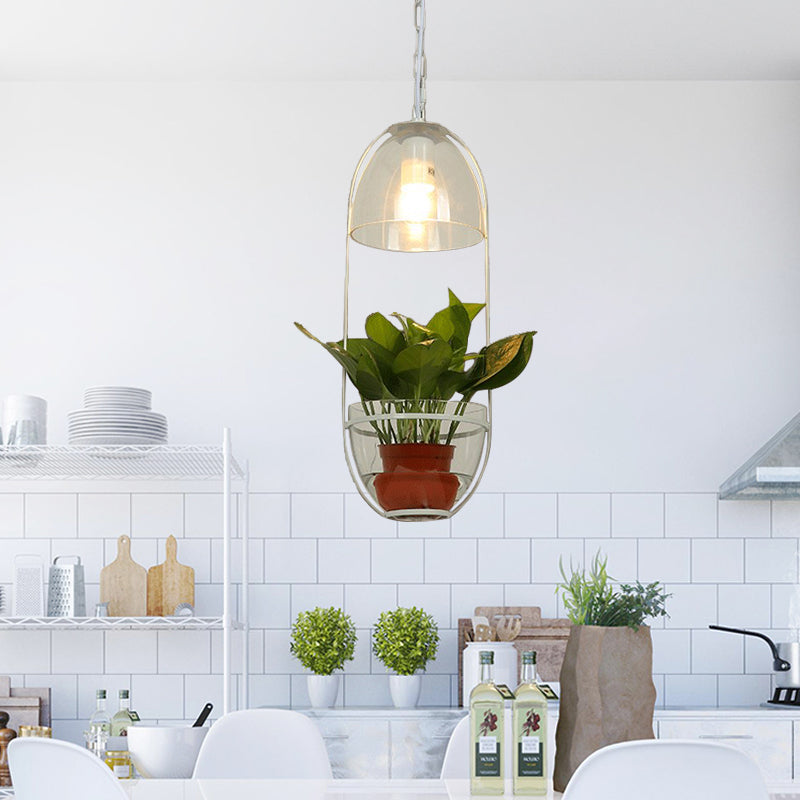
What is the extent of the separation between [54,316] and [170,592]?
1.08m

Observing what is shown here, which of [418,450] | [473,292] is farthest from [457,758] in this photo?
[473,292]

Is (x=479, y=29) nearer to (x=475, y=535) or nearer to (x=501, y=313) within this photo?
(x=501, y=313)

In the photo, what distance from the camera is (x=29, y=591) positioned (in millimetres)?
3816

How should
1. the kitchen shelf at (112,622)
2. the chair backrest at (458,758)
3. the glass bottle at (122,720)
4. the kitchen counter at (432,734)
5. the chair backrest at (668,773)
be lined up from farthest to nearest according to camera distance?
the kitchen shelf at (112,622) < the kitchen counter at (432,734) < the glass bottle at (122,720) < the chair backrest at (458,758) < the chair backrest at (668,773)

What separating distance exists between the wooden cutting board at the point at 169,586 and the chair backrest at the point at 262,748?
107 cm

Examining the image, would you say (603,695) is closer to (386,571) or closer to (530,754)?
(530,754)

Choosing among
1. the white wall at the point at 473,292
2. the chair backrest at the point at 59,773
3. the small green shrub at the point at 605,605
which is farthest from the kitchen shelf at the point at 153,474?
the small green shrub at the point at 605,605

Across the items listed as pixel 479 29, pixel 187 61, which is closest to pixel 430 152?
pixel 479 29

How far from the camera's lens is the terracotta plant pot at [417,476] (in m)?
1.90

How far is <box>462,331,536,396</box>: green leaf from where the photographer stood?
1.90 m

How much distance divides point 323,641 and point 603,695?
1809 millimetres

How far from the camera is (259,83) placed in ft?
14.1

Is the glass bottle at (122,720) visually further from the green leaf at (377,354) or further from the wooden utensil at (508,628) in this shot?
the green leaf at (377,354)

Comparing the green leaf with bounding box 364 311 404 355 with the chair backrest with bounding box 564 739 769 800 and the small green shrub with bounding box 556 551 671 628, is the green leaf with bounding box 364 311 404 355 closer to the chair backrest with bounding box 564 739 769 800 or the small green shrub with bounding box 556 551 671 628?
the small green shrub with bounding box 556 551 671 628
